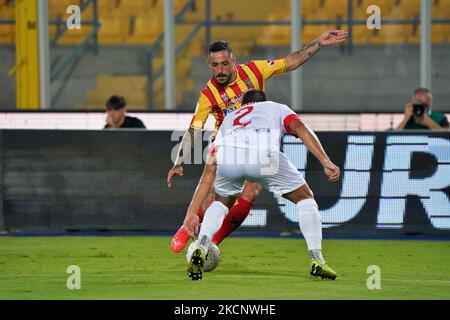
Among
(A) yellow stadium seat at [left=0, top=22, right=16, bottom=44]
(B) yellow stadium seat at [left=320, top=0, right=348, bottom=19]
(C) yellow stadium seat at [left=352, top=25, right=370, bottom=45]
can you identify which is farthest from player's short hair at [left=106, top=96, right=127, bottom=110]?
(C) yellow stadium seat at [left=352, top=25, right=370, bottom=45]

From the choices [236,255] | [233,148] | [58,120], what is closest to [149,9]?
[58,120]

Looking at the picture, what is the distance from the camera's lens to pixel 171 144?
1399 cm

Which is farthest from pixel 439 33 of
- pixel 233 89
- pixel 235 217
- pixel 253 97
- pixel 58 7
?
pixel 253 97

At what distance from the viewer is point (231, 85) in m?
10.9

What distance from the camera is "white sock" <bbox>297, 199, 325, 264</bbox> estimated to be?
9.57 m

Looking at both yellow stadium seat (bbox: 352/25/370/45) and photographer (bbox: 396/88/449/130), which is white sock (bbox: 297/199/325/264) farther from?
yellow stadium seat (bbox: 352/25/370/45)

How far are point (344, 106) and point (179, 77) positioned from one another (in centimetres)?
244

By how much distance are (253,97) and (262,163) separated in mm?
647

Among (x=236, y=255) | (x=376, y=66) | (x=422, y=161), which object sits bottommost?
(x=236, y=255)

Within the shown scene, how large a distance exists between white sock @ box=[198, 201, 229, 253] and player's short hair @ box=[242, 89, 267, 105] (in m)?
0.91

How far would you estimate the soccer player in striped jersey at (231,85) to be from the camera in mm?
10656

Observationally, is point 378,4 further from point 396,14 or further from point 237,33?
point 237,33

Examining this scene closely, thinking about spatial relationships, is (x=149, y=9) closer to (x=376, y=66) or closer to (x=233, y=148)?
(x=376, y=66)

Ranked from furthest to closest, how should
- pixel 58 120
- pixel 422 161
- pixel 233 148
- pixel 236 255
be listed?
1. pixel 58 120
2. pixel 422 161
3. pixel 236 255
4. pixel 233 148
